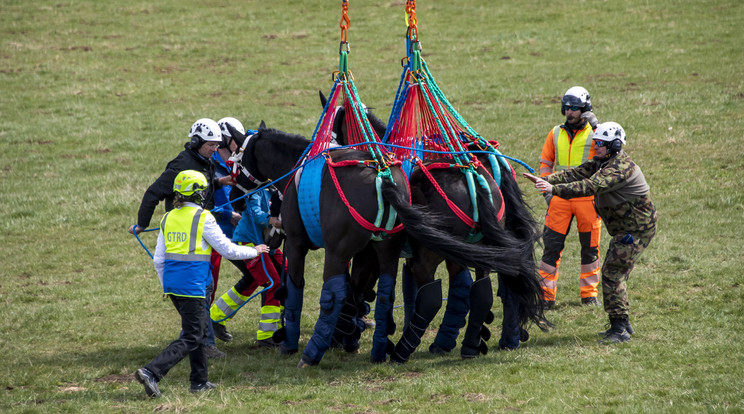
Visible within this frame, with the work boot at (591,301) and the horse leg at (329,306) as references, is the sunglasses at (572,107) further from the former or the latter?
the horse leg at (329,306)

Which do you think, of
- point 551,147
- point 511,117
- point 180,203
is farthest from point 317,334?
point 511,117

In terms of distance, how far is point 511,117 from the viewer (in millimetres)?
16500

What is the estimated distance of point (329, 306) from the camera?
6.99m

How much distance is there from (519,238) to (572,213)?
1.85 m

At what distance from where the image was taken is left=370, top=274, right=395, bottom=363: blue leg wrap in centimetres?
707

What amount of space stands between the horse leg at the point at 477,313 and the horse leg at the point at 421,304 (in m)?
0.34

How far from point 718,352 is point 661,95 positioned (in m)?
11.1

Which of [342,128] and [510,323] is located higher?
[342,128]

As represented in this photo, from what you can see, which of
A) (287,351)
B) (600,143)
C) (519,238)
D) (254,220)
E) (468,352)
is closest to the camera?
(468,352)

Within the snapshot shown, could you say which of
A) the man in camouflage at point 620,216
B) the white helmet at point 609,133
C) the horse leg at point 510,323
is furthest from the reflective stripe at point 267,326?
the white helmet at point 609,133

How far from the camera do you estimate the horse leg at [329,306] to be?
22.9 ft

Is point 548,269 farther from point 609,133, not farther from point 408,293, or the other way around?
point 609,133

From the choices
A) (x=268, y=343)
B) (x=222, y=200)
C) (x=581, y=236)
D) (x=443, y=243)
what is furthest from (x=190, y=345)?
(x=581, y=236)

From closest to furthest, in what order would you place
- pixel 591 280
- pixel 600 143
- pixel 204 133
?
pixel 600 143
pixel 204 133
pixel 591 280
